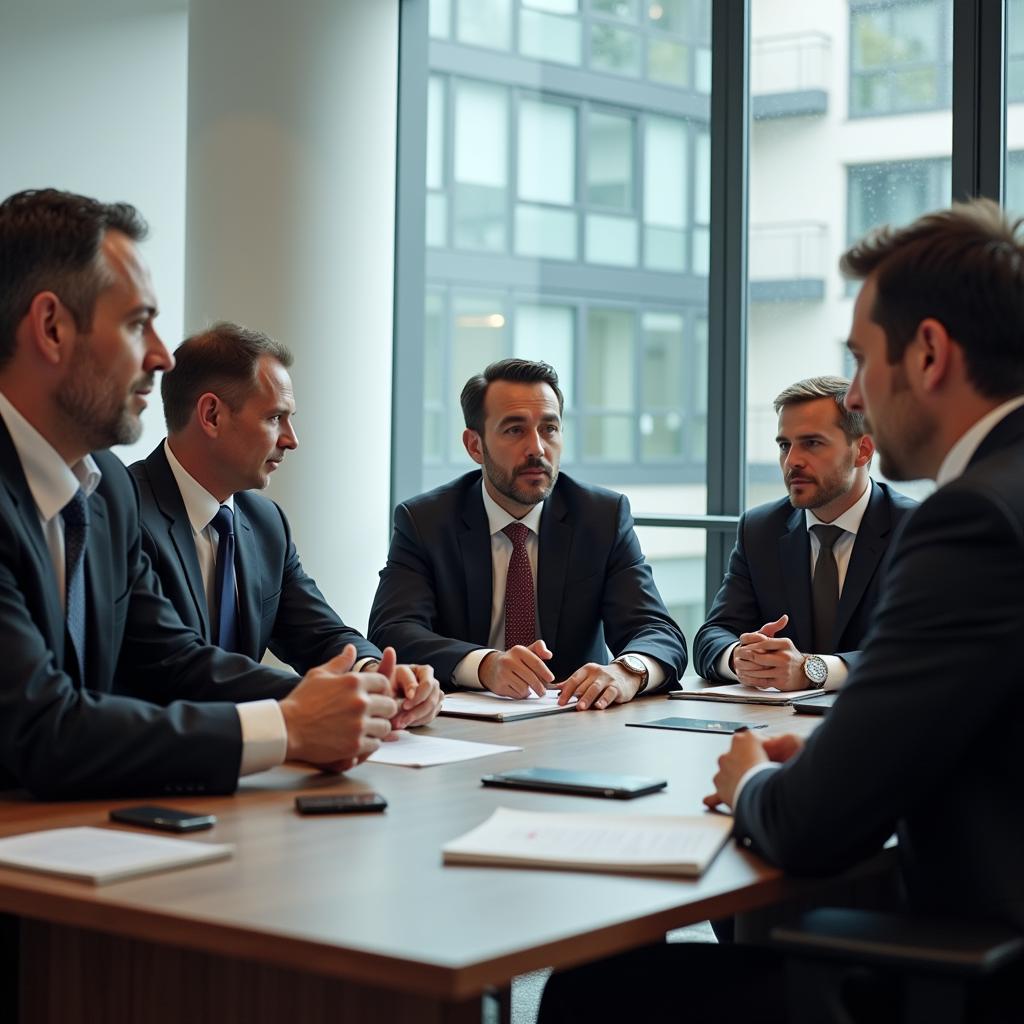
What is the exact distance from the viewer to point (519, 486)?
13.3ft

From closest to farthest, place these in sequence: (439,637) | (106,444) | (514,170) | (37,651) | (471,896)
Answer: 1. (471,896)
2. (37,651)
3. (106,444)
4. (439,637)
5. (514,170)

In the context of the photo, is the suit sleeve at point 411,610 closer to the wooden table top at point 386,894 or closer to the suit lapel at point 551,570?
the suit lapel at point 551,570

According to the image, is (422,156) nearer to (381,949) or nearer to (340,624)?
(340,624)

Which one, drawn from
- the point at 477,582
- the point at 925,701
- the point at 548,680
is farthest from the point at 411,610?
the point at 925,701

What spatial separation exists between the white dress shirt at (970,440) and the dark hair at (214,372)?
2.11 meters

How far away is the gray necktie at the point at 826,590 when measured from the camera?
399 centimetres

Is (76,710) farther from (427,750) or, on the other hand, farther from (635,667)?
(635,667)

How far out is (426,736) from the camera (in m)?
2.79

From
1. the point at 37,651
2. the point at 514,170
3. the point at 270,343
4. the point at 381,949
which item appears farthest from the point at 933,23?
the point at 381,949

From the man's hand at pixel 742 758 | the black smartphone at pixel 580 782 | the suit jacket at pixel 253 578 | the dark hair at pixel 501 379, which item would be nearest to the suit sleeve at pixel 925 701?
the man's hand at pixel 742 758

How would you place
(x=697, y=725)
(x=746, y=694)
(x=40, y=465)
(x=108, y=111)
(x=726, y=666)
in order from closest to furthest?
1. (x=40, y=465)
2. (x=697, y=725)
3. (x=746, y=694)
4. (x=726, y=666)
5. (x=108, y=111)

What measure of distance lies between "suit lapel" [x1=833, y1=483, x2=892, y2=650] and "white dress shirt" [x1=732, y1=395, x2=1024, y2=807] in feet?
6.34

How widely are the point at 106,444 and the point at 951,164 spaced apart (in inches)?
161

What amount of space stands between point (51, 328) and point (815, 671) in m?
1.99
